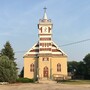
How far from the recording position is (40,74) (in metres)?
74.9

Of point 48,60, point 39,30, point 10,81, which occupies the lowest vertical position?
point 10,81

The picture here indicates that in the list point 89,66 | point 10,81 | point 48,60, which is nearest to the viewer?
point 10,81

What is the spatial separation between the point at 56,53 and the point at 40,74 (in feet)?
22.3

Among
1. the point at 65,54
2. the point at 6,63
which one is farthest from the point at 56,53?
the point at 6,63

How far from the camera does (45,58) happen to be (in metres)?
74.4

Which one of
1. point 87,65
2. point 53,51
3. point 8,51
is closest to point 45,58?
point 53,51

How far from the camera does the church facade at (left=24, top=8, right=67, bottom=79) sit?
74.8 m

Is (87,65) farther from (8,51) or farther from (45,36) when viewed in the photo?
(8,51)

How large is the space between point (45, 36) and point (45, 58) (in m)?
5.82

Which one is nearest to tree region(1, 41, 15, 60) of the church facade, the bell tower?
the church facade

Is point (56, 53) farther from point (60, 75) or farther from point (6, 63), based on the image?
point (6, 63)

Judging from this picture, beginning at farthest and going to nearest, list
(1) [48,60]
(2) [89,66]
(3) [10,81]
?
(2) [89,66], (1) [48,60], (3) [10,81]

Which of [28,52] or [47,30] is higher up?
[47,30]

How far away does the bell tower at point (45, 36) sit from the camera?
75.4 metres
